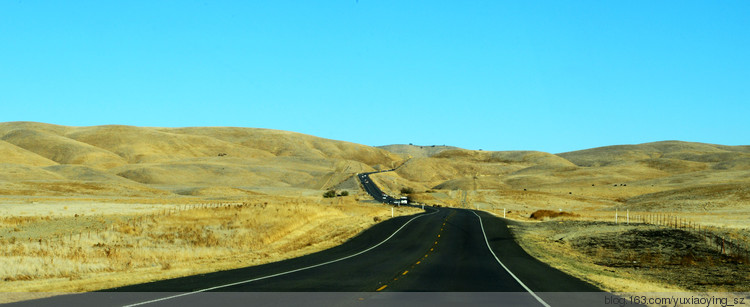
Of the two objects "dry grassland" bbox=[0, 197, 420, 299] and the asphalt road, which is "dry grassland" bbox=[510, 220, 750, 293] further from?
"dry grassland" bbox=[0, 197, 420, 299]

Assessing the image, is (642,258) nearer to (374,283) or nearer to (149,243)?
(374,283)

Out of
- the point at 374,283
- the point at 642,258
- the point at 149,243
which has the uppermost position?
the point at 642,258

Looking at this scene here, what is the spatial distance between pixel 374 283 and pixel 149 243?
22878mm

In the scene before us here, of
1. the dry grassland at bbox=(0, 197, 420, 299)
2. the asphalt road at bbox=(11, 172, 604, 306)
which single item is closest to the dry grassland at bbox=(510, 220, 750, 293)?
the asphalt road at bbox=(11, 172, 604, 306)

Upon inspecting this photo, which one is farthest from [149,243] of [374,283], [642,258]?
[642,258]

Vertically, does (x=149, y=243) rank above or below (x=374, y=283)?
below

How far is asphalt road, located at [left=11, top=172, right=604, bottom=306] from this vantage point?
16.1 m

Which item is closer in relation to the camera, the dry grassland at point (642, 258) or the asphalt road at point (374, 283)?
the asphalt road at point (374, 283)

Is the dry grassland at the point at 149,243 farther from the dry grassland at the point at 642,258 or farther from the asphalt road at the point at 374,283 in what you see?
the dry grassland at the point at 642,258

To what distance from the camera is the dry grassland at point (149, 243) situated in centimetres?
2267

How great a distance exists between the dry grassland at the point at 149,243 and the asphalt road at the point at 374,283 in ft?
7.31

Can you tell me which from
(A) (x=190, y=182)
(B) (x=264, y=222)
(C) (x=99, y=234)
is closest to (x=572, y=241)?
(B) (x=264, y=222)

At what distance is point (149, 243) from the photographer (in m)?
38.9

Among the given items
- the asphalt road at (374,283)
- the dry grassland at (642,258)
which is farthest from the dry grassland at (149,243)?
the dry grassland at (642,258)
